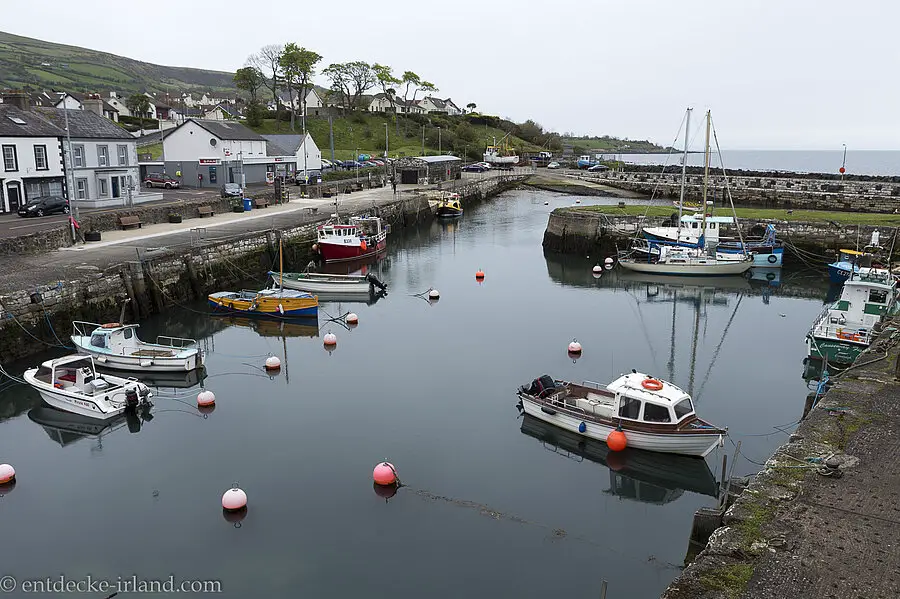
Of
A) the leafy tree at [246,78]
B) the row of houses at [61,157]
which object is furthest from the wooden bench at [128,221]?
the leafy tree at [246,78]

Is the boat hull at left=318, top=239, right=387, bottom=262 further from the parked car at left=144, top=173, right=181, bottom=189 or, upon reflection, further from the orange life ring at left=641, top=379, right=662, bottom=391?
the orange life ring at left=641, top=379, right=662, bottom=391

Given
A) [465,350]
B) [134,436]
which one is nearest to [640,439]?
[465,350]

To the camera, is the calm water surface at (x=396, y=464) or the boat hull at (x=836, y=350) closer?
the calm water surface at (x=396, y=464)

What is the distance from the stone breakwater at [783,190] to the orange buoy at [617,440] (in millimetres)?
39512

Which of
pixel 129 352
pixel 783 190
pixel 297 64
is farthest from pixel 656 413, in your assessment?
pixel 297 64

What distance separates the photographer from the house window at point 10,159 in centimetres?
3506

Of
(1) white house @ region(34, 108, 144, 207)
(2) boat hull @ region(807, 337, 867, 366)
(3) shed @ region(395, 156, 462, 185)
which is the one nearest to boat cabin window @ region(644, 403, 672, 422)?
(2) boat hull @ region(807, 337, 867, 366)

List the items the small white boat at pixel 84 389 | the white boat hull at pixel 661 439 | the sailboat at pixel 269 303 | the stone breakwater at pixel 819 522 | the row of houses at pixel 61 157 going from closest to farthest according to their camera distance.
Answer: the stone breakwater at pixel 819 522 → the white boat hull at pixel 661 439 → the small white boat at pixel 84 389 → the sailboat at pixel 269 303 → the row of houses at pixel 61 157

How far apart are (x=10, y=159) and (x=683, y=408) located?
35625 millimetres

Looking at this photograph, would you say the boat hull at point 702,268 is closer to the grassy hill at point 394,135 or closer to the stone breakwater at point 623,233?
the stone breakwater at point 623,233

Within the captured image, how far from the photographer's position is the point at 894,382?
1539 cm

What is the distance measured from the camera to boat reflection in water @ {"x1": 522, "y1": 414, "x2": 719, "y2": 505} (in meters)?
15.3

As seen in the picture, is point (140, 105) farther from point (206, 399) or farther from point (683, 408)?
point (683, 408)

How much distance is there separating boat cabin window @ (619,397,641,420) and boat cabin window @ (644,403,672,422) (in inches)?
7.4
